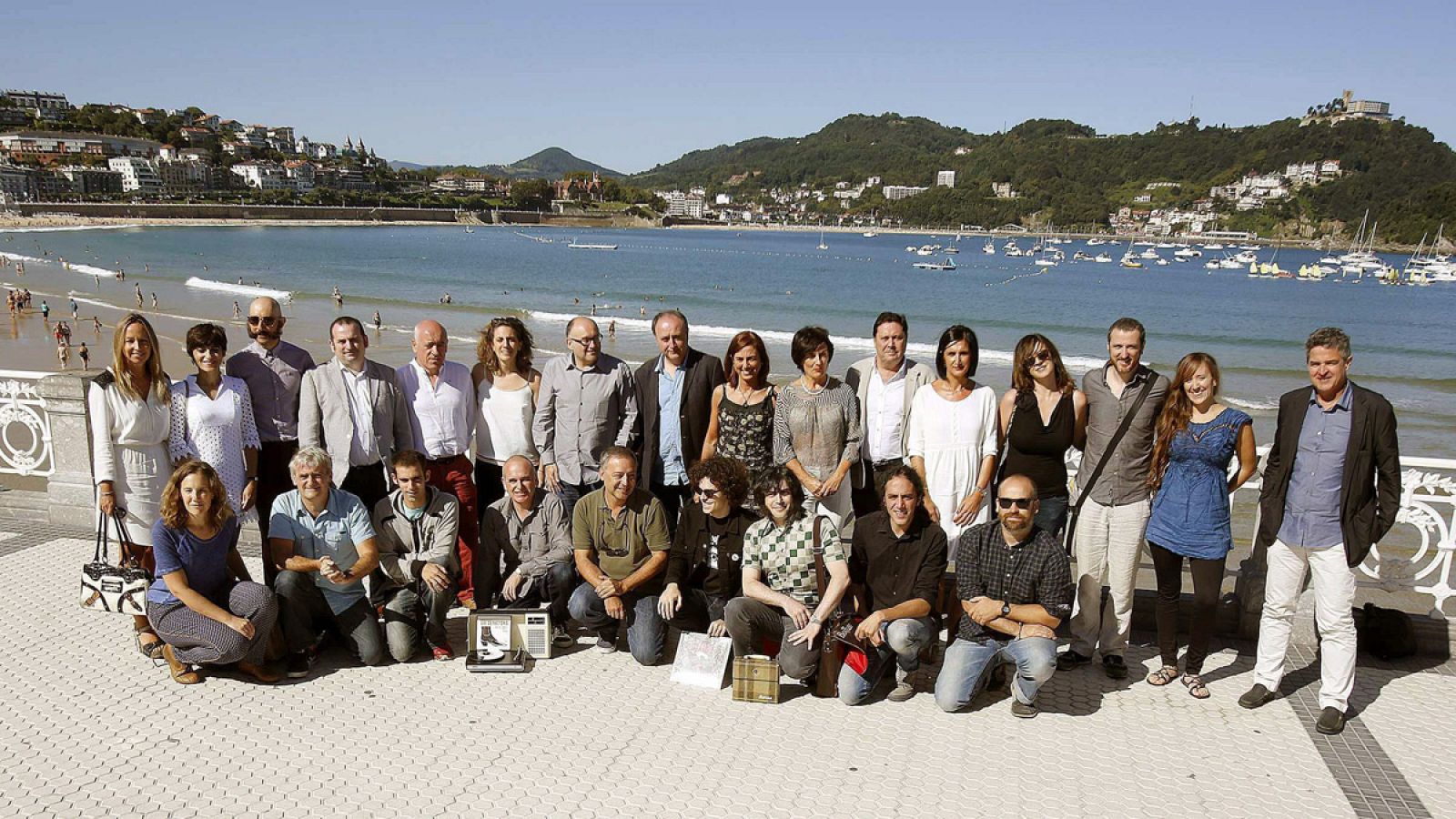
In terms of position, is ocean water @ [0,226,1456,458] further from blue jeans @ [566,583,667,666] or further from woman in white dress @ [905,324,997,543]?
blue jeans @ [566,583,667,666]

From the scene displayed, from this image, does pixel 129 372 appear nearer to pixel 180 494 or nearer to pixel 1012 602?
pixel 180 494

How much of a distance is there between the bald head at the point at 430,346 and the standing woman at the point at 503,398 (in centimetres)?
24

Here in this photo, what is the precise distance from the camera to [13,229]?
94500mm

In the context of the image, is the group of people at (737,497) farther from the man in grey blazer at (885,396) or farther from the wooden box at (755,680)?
the wooden box at (755,680)

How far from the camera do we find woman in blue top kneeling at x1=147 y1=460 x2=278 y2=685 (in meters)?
4.15

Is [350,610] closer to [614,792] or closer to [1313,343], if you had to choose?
[614,792]

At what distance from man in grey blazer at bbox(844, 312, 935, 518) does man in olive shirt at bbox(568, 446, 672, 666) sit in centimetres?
127

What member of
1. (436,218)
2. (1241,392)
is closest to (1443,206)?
(1241,392)

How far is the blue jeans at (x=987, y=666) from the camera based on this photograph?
4.09 meters

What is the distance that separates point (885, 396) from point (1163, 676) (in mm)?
2101

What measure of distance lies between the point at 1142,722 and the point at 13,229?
12383 centimetres

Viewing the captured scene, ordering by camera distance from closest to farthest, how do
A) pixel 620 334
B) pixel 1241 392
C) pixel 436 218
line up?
1. pixel 1241 392
2. pixel 620 334
3. pixel 436 218

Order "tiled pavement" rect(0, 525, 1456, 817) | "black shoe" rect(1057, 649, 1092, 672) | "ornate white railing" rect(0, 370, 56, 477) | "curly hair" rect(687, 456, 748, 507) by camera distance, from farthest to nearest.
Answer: "ornate white railing" rect(0, 370, 56, 477), "black shoe" rect(1057, 649, 1092, 672), "curly hair" rect(687, 456, 748, 507), "tiled pavement" rect(0, 525, 1456, 817)

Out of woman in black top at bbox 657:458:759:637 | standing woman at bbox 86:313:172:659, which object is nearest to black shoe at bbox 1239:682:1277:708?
woman in black top at bbox 657:458:759:637
